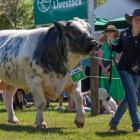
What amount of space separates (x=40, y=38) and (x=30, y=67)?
1.80ft

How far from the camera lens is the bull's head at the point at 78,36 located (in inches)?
348

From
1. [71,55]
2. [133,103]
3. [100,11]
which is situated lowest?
[100,11]

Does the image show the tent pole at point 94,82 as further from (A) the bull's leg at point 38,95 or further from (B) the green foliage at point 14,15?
(B) the green foliage at point 14,15

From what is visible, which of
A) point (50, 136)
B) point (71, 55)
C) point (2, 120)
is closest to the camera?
point (50, 136)

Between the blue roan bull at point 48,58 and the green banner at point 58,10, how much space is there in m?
3.14

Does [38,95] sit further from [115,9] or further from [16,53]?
[115,9]

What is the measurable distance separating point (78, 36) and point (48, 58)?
72 cm

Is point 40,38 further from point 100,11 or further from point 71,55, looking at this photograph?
point 100,11

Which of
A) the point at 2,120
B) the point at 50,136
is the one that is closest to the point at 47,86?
the point at 50,136

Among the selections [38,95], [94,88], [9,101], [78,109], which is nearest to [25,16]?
[94,88]

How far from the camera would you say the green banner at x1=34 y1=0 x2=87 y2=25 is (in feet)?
42.5

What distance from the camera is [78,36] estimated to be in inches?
356

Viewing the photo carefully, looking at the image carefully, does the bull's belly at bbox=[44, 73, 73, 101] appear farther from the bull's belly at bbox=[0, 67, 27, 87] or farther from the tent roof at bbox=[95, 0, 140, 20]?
the tent roof at bbox=[95, 0, 140, 20]

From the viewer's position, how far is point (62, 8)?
44.0 ft
